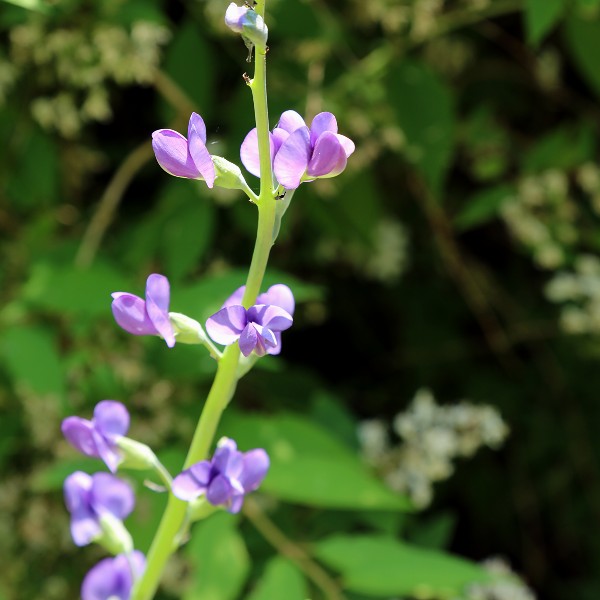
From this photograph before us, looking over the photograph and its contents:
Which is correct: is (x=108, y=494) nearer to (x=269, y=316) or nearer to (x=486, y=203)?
(x=269, y=316)

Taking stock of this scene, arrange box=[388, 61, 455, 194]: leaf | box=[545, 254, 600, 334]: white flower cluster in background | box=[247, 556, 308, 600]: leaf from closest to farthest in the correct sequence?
box=[247, 556, 308, 600]: leaf → box=[388, 61, 455, 194]: leaf → box=[545, 254, 600, 334]: white flower cluster in background

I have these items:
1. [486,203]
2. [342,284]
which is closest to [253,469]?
[486,203]

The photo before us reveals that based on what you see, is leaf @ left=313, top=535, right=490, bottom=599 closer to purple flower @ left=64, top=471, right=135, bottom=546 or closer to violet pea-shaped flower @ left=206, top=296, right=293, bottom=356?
purple flower @ left=64, top=471, right=135, bottom=546

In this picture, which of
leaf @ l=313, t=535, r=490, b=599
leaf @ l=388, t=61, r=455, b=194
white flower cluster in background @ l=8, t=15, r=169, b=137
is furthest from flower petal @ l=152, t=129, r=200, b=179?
leaf @ l=388, t=61, r=455, b=194

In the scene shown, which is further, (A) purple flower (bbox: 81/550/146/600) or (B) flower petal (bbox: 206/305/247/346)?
(A) purple flower (bbox: 81/550/146/600)

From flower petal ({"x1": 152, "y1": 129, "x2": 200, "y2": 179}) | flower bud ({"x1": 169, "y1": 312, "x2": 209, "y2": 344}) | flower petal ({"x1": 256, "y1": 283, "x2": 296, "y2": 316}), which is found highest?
flower petal ({"x1": 256, "y1": 283, "x2": 296, "y2": 316})

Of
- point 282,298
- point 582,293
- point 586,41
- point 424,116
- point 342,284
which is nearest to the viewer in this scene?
point 282,298
